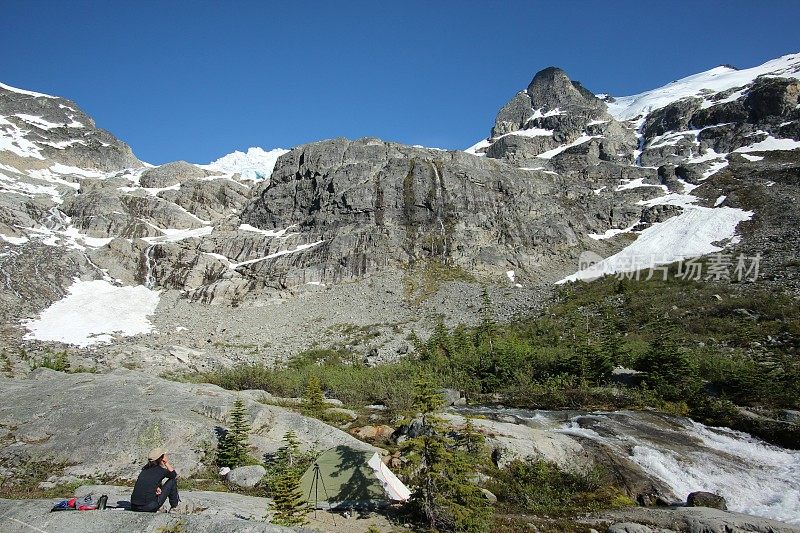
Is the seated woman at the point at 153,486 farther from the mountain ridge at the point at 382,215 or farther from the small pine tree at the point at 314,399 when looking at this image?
the mountain ridge at the point at 382,215

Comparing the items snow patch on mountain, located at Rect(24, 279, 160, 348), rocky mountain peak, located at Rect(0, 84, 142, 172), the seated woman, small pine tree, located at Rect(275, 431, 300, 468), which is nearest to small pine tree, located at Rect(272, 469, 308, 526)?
the seated woman

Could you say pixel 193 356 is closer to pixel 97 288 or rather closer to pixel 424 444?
pixel 97 288

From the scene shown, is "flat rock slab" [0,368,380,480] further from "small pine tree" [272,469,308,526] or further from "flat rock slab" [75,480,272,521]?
"small pine tree" [272,469,308,526]

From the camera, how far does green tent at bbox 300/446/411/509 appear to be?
631 inches

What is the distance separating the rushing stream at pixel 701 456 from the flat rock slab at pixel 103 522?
1879cm

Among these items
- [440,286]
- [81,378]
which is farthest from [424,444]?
[440,286]

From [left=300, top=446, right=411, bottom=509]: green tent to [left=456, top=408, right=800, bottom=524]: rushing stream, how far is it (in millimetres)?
12882

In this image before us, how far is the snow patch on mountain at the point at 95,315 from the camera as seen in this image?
58625 mm

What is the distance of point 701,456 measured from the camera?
22344 millimetres

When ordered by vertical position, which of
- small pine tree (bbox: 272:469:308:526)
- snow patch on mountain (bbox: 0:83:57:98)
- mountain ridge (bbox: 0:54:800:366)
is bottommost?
small pine tree (bbox: 272:469:308:526)

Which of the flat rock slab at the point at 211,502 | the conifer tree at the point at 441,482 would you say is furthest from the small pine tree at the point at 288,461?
the conifer tree at the point at 441,482

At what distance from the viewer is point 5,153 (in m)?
122

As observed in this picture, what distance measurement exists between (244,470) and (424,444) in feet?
29.2

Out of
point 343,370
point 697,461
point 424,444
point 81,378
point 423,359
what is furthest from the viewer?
point 423,359
